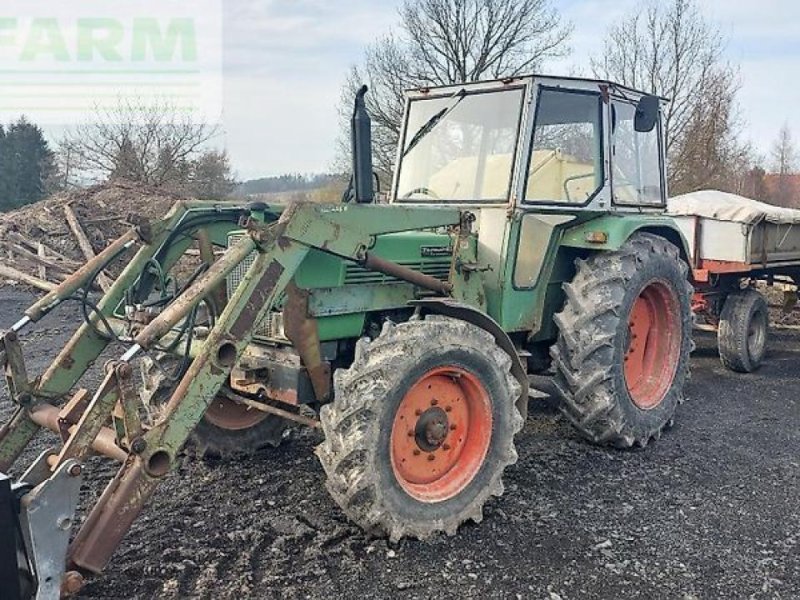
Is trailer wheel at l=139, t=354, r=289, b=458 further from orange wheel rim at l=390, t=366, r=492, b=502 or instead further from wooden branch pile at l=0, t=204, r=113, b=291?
wooden branch pile at l=0, t=204, r=113, b=291

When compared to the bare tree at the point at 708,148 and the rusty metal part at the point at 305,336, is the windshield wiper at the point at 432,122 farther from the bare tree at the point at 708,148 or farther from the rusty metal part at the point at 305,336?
the bare tree at the point at 708,148

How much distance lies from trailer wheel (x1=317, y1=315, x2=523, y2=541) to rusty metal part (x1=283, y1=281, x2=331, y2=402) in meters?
0.45

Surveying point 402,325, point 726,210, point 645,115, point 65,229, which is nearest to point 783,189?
point 726,210

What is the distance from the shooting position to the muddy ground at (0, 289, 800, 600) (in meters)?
3.25

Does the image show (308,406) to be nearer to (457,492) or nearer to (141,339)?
(457,492)

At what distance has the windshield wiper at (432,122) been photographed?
5.11 meters

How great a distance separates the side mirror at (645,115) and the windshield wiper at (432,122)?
47.3 inches

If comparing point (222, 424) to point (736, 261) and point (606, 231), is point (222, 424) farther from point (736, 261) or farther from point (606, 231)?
point (736, 261)

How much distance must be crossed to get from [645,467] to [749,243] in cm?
364

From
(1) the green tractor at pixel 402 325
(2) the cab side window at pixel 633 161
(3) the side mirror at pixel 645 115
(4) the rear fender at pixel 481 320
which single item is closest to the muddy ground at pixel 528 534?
(1) the green tractor at pixel 402 325

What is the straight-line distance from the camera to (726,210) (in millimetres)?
7766

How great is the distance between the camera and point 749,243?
7379 millimetres

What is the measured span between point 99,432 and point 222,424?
165 centimetres

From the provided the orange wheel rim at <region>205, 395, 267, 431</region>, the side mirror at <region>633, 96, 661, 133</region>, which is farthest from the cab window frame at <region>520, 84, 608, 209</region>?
the orange wheel rim at <region>205, 395, 267, 431</region>
